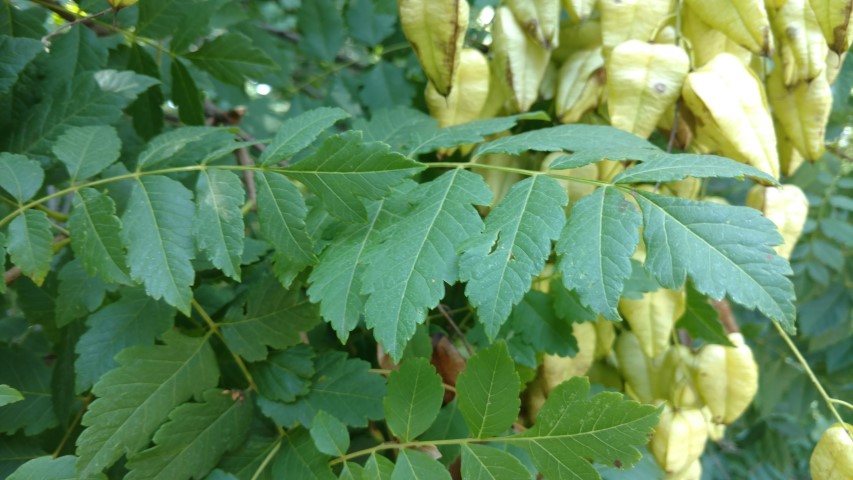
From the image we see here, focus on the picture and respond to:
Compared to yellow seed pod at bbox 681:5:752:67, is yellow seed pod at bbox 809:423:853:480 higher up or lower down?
lower down

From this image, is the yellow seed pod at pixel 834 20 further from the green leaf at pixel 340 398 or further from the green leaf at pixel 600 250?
the green leaf at pixel 340 398

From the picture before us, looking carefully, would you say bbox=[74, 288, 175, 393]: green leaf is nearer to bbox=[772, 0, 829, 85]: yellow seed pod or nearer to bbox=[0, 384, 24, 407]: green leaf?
bbox=[0, 384, 24, 407]: green leaf

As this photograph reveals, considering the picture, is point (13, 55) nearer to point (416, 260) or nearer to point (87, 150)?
point (87, 150)

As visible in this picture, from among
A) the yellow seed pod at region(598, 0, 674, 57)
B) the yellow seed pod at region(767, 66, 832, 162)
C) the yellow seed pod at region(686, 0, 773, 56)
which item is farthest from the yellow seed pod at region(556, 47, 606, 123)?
the yellow seed pod at region(767, 66, 832, 162)

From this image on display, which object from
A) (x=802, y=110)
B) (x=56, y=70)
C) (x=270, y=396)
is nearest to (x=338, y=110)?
(x=270, y=396)

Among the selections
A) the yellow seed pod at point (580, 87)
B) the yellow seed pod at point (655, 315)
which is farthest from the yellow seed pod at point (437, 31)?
the yellow seed pod at point (655, 315)

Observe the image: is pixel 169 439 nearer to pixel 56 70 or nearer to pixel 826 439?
pixel 56 70

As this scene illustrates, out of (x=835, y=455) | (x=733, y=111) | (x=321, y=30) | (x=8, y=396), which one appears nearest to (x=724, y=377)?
(x=835, y=455)
